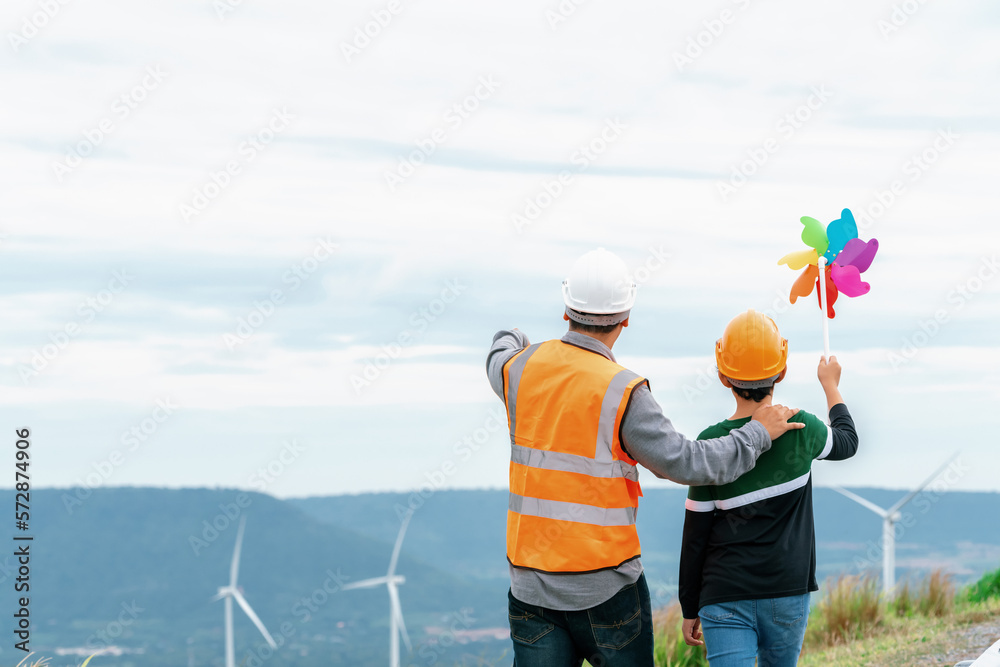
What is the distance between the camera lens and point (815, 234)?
5926 mm

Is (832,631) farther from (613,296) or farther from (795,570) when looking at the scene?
(613,296)

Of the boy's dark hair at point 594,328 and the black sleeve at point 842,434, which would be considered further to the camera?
the black sleeve at point 842,434

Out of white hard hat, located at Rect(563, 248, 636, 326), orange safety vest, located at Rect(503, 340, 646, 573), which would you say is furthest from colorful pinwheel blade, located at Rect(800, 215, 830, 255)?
orange safety vest, located at Rect(503, 340, 646, 573)

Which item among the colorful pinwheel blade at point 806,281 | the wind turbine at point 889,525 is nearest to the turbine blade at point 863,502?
the wind turbine at point 889,525

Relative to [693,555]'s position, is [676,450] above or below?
above

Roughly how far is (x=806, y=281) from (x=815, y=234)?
0.29 meters

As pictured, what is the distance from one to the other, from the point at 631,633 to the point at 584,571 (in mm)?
403

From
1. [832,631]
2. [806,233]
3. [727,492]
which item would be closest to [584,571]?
[727,492]

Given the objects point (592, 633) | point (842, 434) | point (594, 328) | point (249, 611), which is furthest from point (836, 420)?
point (249, 611)

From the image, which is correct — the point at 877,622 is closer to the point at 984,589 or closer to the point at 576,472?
the point at 984,589

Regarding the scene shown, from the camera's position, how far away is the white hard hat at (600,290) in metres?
5.03

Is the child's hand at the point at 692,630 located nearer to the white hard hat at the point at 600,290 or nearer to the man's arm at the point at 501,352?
the man's arm at the point at 501,352

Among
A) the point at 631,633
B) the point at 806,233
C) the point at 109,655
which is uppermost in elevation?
the point at 806,233

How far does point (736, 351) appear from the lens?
508cm
